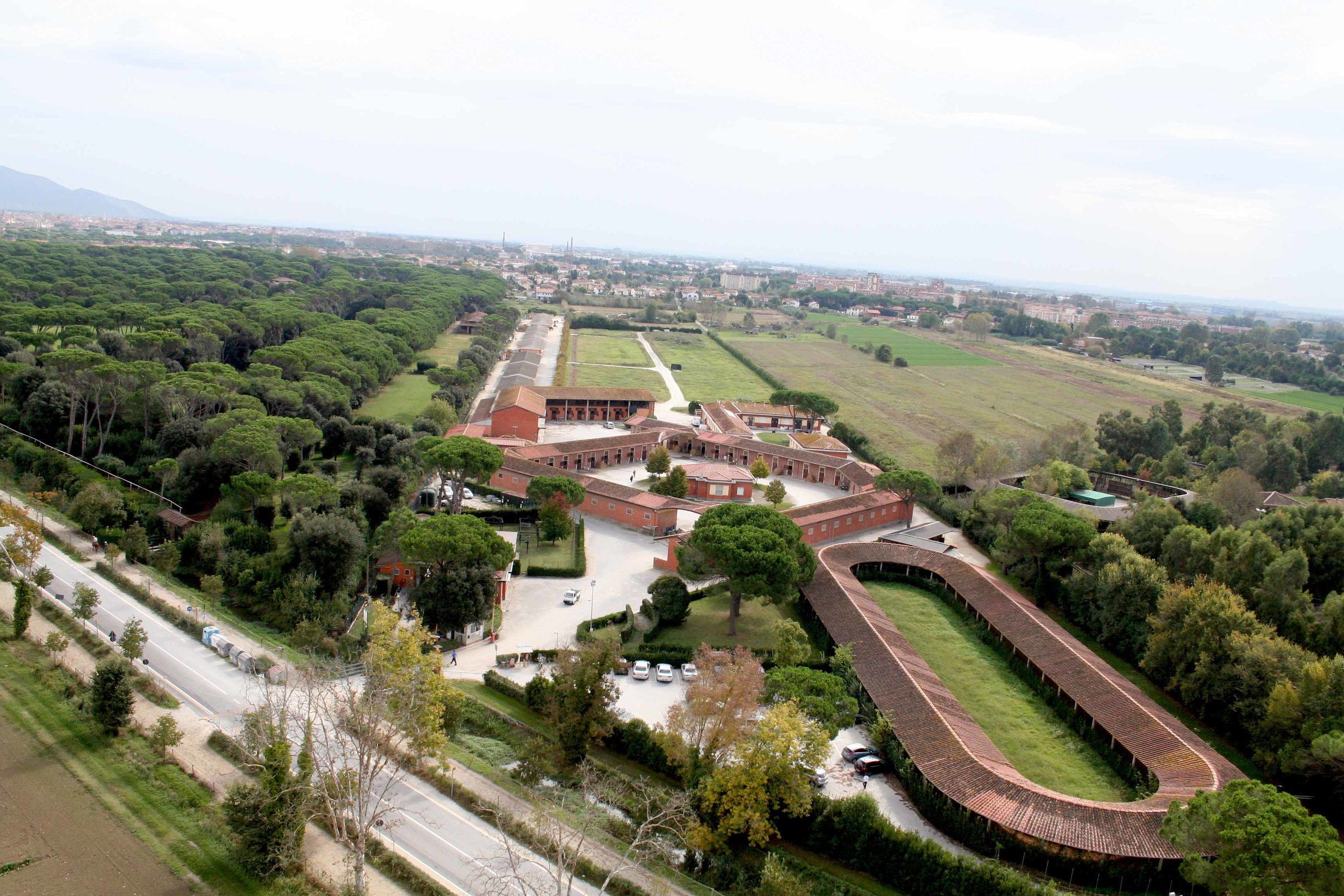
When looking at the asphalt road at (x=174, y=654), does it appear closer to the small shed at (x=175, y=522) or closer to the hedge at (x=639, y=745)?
the small shed at (x=175, y=522)

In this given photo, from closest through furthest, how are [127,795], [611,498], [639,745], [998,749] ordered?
[127,795], [639,745], [998,749], [611,498]

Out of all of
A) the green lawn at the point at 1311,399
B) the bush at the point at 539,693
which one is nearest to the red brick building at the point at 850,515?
the bush at the point at 539,693

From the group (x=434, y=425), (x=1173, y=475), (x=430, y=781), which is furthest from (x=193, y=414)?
(x=1173, y=475)

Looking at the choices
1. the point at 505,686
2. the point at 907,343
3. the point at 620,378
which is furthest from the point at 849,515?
the point at 907,343

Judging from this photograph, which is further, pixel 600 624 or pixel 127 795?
pixel 600 624

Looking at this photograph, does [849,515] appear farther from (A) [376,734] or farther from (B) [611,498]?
(A) [376,734]

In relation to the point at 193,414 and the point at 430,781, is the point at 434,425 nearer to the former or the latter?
the point at 193,414
